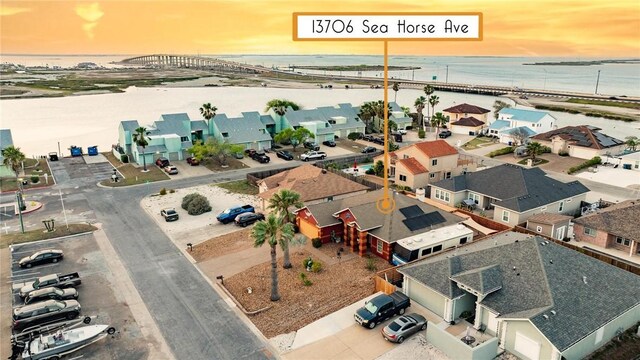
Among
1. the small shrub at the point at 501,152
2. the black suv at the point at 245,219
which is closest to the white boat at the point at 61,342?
the black suv at the point at 245,219

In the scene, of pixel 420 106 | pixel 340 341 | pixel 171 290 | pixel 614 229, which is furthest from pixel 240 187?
pixel 420 106

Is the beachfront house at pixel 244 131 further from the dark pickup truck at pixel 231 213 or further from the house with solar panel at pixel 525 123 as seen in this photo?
the house with solar panel at pixel 525 123

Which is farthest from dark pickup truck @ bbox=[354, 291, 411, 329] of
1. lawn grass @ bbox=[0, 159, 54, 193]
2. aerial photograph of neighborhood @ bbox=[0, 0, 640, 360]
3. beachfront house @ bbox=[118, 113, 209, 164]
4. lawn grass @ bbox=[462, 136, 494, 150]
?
lawn grass @ bbox=[462, 136, 494, 150]

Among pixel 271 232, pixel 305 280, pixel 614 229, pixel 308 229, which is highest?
pixel 271 232

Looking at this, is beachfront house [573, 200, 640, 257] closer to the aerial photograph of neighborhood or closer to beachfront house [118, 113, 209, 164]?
the aerial photograph of neighborhood

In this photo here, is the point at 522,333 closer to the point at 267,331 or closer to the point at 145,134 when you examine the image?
the point at 267,331

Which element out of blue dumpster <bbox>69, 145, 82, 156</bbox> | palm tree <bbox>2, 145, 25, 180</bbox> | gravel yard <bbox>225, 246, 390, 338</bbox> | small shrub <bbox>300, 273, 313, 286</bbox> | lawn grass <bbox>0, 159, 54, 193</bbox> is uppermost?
palm tree <bbox>2, 145, 25, 180</bbox>

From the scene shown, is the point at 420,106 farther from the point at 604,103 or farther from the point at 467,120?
the point at 604,103
